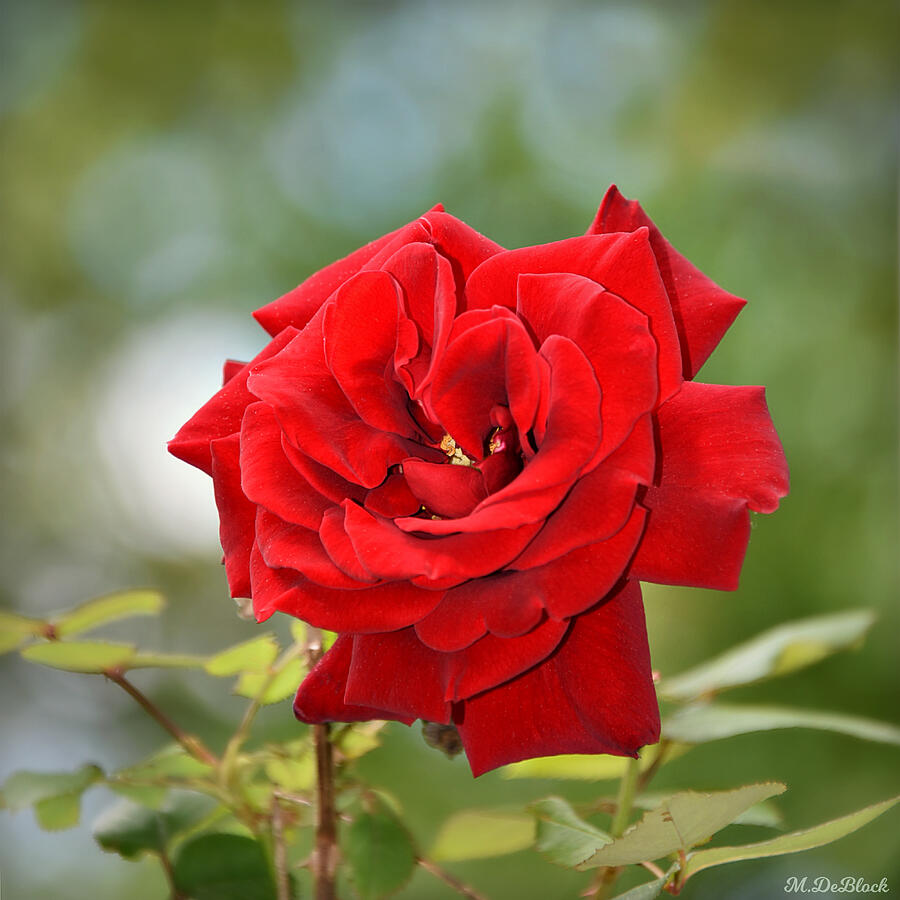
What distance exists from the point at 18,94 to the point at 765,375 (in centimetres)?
119

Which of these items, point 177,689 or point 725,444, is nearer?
point 725,444

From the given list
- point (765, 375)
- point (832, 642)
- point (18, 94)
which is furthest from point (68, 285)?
point (832, 642)

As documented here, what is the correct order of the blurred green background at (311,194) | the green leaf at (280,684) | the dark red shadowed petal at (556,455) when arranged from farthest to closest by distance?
the blurred green background at (311,194) < the green leaf at (280,684) < the dark red shadowed petal at (556,455)

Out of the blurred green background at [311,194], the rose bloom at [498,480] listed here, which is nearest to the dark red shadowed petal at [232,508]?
the rose bloom at [498,480]

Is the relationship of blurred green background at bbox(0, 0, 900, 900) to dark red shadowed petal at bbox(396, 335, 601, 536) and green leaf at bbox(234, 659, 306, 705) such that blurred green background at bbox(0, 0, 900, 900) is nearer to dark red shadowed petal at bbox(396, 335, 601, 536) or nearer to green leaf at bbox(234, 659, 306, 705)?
green leaf at bbox(234, 659, 306, 705)

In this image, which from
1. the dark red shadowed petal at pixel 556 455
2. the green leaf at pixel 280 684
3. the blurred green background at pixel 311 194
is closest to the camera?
the dark red shadowed petal at pixel 556 455

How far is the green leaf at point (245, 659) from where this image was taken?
29cm

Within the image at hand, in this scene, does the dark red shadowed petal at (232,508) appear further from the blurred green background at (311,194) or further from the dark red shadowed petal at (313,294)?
the blurred green background at (311,194)

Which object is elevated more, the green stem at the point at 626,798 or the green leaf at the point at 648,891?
the green stem at the point at 626,798

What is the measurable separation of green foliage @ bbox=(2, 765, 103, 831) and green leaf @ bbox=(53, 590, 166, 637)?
46 mm

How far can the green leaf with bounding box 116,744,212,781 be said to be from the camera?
27cm

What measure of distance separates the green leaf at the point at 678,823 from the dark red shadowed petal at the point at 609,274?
9cm

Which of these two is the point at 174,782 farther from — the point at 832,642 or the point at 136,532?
the point at 136,532

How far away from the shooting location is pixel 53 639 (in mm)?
296
